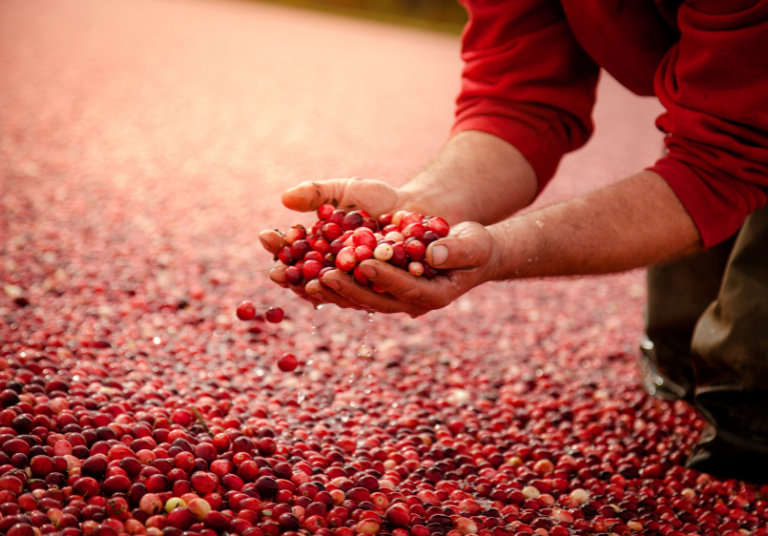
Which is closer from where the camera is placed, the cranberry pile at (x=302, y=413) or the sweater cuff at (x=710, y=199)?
the cranberry pile at (x=302, y=413)

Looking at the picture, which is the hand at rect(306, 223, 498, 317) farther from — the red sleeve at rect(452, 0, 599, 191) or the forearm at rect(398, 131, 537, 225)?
the red sleeve at rect(452, 0, 599, 191)

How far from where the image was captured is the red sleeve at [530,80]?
312 centimetres

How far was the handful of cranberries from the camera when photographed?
2180 millimetres

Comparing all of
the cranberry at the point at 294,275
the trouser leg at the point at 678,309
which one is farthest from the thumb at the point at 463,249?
the trouser leg at the point at 678,309

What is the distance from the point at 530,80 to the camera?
3141mm

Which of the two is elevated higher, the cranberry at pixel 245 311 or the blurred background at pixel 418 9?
the blurred background at pixel 418 9

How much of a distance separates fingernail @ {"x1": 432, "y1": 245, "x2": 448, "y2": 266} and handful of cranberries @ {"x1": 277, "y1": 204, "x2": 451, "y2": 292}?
0.24 ft

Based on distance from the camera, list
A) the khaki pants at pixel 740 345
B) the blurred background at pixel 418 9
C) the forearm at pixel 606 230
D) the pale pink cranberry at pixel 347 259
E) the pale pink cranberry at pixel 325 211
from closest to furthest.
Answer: the pale pink cranberry at pixel 347 259 < the forearm at pixel 606 230 < the pale pink cranberry at pixel 325 211 < the khaki pants at pixel 740 345 < the blurred background at pixel 418 9

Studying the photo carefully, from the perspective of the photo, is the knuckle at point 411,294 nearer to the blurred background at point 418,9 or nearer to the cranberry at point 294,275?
the cranberry at point 294,275

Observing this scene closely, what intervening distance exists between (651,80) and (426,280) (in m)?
1.68

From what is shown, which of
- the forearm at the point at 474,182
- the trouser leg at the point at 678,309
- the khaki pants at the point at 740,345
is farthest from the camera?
the trouser leg at the point at 678,309

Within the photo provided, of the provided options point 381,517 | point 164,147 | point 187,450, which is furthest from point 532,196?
point 164,147

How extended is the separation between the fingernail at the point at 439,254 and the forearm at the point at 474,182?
2.39ft

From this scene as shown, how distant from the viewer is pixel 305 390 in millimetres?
3240
